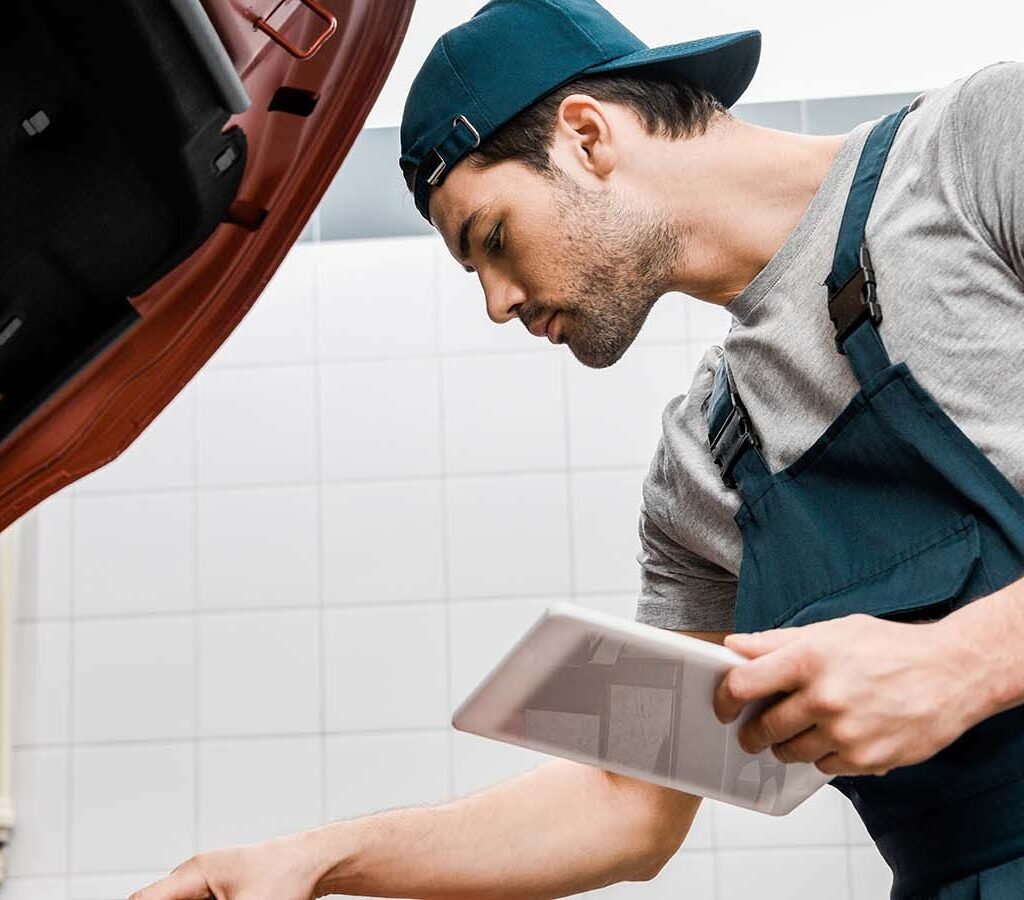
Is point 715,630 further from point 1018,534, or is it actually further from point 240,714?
point 240,714

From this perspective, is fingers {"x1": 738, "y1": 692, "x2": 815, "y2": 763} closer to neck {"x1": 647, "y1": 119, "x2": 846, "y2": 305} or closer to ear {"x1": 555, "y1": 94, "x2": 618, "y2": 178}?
neck {"x1": 647, "y1": 119, "x2": 846, "y2": 305}

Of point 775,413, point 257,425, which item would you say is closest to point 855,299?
point 775,413

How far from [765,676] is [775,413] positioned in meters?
0.39

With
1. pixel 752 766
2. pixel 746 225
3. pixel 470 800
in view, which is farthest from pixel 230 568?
pixel 752 766

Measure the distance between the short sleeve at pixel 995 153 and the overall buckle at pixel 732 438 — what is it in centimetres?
25

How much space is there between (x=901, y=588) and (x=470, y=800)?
18.8 inches

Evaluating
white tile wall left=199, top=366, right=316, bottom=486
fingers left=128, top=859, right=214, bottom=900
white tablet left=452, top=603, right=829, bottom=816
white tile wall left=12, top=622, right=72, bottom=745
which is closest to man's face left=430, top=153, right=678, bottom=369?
white tablet left=452, top=603, right=829, bottom=816

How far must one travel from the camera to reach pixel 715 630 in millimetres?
1284

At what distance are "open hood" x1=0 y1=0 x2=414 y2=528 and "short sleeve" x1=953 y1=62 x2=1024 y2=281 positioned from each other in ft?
1.57

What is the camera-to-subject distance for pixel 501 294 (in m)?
1.28

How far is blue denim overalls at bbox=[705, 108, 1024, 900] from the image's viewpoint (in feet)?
2.94

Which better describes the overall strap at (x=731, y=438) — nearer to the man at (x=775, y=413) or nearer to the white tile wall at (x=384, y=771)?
the man at (x=775, y=413)

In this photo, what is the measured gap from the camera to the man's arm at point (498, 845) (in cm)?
103

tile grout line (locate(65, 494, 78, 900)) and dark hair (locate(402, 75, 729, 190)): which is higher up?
dark hair (locate(402, 75, 729, 190))
